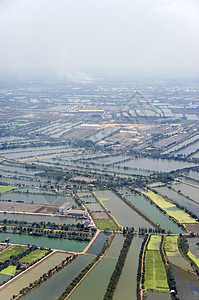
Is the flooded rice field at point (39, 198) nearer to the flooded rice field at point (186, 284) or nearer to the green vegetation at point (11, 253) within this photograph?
the green vegetation at point (11, 253)

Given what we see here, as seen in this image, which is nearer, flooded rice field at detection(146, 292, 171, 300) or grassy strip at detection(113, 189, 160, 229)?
flooded rice field at detection(146, 292, 171, 300)

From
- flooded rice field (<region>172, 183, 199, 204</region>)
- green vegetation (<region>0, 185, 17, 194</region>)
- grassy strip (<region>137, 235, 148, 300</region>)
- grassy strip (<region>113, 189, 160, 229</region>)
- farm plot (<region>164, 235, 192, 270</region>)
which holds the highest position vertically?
flooded rice field (<region>172, 183, 199, 204</region>)

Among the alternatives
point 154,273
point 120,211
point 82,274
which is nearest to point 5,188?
point 120,211

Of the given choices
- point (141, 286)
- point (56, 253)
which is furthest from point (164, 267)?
point (56, 253)

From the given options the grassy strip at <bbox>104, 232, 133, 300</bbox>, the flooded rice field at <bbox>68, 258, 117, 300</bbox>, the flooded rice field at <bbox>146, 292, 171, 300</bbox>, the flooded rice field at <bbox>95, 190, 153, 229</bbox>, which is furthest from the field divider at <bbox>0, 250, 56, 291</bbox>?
the flooded rice field at <bbox>146, 292, 171, 300</bbox>

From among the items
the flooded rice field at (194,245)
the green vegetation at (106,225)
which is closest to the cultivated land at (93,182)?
the green vegetation at (106,225)

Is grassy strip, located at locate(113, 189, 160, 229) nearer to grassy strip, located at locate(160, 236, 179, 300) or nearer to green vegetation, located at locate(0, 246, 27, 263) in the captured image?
grassy strip, located at locate(160, 236, 179, 300)

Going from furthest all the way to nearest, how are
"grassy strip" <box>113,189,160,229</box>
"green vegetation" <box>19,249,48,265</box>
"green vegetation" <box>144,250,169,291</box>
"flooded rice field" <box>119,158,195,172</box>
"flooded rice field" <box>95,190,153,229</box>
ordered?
1. "flooded rice field" <box>119,158,195,172</box>
2. "flooded rice field" <box>95,190,153,229</box>
3. "grassy strip" <box>113,189,160,229</box>
4. "green vegetation" <box>19,249,48,265</box>
5. "green vegetation" <box>144,250,169,291</box>

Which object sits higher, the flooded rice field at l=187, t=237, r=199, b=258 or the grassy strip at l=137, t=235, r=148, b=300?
the flooded rice field at l=187, t=237, r=199, b=258
